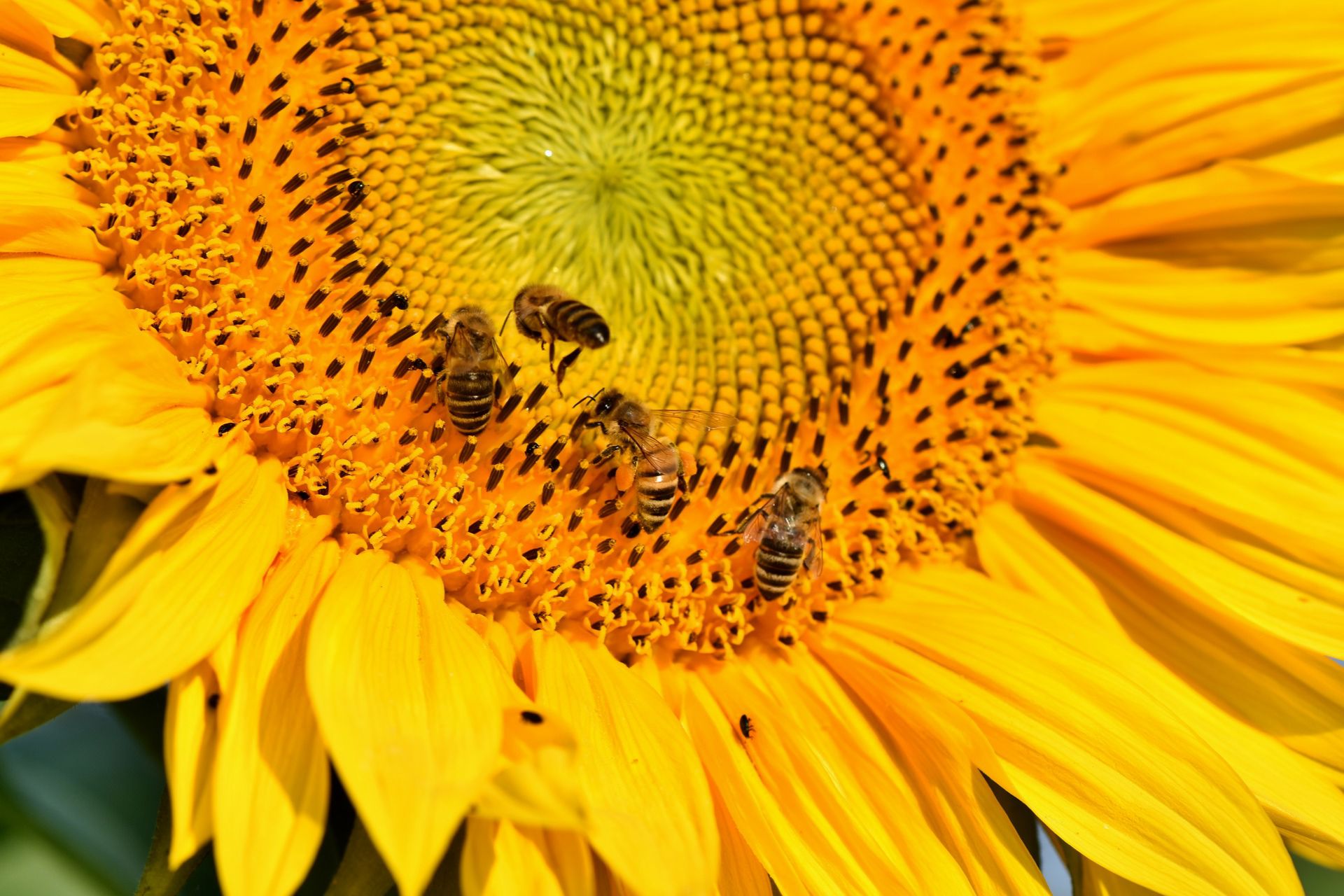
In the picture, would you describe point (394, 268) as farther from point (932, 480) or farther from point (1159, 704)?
point (1159, 704)

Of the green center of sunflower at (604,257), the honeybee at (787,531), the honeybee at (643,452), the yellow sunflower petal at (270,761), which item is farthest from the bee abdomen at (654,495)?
the yellow sunflower petal at (270,761)

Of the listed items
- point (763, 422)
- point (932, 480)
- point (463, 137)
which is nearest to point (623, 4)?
point (463, 137)

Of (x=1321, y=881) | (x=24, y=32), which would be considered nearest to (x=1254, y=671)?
(x=1321, y=881)

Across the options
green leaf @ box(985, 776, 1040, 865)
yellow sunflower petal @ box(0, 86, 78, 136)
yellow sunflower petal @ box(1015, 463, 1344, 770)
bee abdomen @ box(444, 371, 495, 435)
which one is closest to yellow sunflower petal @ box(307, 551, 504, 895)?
bee abdomen @ box(444, 371, 495, 435)

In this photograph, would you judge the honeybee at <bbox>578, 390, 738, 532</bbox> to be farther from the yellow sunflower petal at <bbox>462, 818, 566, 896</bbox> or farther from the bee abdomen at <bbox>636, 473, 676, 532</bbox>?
the yellow sunflower petal at <bbox>462, 818, 566, 896</bbox>

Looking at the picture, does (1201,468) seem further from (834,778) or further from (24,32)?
(24,32)

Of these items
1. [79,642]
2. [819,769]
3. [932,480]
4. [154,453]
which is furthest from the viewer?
[932,480]
